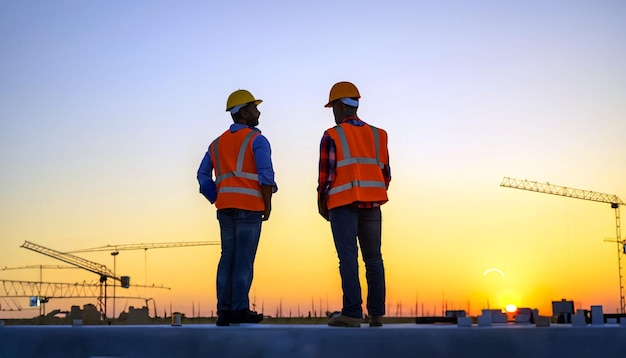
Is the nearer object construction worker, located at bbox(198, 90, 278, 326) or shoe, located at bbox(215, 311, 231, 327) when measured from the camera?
shoe, located at bbox(215, 311, 231, 327)

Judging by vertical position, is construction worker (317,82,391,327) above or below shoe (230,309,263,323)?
above

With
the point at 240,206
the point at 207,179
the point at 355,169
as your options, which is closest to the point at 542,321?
the point at 355,169

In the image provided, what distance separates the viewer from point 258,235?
393 inches

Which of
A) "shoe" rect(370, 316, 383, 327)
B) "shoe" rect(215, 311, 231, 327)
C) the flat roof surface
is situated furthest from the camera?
"shoe" rect(215, 311, 231, 327)

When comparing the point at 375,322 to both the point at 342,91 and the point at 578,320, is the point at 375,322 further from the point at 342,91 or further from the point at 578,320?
the point at 342,91

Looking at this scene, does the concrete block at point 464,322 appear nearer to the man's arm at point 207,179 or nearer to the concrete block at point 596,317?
the concrete block at point 596,317

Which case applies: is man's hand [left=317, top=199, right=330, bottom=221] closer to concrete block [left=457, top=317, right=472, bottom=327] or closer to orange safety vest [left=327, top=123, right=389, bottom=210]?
orange safety vest [left=327, top=123, right=389, bottom=210]

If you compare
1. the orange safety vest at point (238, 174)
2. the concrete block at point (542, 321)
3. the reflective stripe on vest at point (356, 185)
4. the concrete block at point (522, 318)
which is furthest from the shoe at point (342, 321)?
the orange safety vest at point (238, 174)

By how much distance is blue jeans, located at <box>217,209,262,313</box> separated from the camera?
9828mm

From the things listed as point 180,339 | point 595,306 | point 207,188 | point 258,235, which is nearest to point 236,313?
point 258,235

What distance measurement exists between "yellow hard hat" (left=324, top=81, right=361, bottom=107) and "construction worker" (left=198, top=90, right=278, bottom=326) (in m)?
1.14

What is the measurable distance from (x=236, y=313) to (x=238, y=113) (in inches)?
95.0

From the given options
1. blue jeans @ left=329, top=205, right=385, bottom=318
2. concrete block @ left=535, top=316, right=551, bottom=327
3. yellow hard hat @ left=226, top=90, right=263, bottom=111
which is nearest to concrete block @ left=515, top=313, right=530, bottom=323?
concrete block @ left=535, top=316, right=551, bottom=327

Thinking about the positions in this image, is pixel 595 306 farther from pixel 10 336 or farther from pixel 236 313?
pixel 10 336
